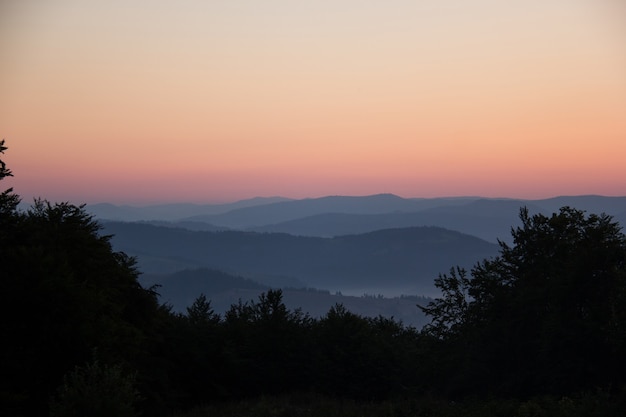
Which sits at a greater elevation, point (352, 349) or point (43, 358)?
point (43, 358)

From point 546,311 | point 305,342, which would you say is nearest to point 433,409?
point 546,311

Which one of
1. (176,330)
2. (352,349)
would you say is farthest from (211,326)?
(352,349)

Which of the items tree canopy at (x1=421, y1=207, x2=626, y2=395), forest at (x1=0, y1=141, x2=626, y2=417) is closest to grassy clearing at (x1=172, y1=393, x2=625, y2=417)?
forest at (x1=0, y1=141, x2=626, y2=417)

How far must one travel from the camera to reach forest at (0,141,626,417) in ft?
81.6

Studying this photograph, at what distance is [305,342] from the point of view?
43250 mm

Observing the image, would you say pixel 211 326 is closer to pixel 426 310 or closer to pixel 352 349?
pixel 352 349

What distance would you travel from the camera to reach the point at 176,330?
135 ft

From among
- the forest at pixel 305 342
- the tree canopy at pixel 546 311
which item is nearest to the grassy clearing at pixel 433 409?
the forest at pixel 305 342

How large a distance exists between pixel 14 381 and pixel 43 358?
4.45 feet

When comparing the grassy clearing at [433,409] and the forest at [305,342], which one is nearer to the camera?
the grassy clearing at [433,409]

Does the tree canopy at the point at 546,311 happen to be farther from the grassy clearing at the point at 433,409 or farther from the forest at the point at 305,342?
the grassy clearing at the point at 433,409

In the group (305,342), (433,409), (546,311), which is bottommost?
(305,342)

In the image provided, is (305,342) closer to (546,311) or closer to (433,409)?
(546,311)

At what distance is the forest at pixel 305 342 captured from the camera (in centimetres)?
2486
